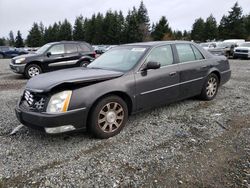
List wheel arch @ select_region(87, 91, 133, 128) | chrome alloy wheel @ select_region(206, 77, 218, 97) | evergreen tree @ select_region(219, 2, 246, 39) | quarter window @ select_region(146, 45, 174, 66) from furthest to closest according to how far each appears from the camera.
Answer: evergreen tree @ select_region(219, 2, 246, 39) → chrome alloy wheel @ select_region(206, 77, 218, 97) → quarter window @ select_region(146, 45, 174, 66) → wheel arch @ select_region(87, 91, 133, 128)

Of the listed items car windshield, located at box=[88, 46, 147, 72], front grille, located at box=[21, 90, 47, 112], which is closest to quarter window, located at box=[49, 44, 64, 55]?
car windshield, located at box=[88, 46, 147, 72]

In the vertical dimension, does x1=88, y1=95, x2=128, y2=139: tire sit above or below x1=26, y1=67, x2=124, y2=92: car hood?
below

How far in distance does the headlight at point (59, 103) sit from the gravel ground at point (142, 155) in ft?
2.06

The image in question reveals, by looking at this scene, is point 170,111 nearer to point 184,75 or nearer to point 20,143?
point 184,75

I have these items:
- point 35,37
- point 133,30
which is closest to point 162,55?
point 133,30

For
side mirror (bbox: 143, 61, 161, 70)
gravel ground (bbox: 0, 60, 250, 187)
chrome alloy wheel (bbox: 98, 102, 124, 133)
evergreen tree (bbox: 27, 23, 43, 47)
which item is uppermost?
evergreen tree (bbox: 27, 23, 43, 47)

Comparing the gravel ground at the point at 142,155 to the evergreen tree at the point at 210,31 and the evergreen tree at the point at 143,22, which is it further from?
the evergreen tree at the point at 210,31

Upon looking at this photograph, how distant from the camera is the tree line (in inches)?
1821

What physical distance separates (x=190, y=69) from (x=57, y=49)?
260 inches

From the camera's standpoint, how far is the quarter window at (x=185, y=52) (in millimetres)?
4918

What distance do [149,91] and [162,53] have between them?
0.94m

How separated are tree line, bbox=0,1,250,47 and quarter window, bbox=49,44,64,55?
3938 cm

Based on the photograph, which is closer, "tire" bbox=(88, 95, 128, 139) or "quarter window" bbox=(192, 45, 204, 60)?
"tire" bbox=(88, 95, 128, 139)

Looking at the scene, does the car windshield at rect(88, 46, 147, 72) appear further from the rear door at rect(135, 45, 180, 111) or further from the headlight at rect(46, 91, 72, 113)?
the headlight at rect(46, 91, 72, 113)
